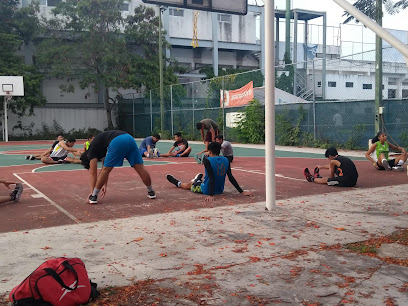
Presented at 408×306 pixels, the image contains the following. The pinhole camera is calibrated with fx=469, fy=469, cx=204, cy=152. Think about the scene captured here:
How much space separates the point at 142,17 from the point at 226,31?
30.9 ft

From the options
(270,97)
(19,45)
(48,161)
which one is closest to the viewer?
(270,97)

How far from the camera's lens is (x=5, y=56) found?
36.1 meters

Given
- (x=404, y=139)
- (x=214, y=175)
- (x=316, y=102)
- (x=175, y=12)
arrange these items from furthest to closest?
(x=175, y=12)
(x=316, y=102)
(x=404, y=139)
(x=214, y=175)

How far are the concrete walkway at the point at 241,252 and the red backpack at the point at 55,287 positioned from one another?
1.47 feet

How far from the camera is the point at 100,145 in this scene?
8102 mm

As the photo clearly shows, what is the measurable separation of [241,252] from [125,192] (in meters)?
4.65

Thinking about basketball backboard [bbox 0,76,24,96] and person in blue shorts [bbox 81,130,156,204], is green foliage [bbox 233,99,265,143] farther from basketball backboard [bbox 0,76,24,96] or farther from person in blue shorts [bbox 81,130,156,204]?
basketball backboard [bbox 0,76,24,96]

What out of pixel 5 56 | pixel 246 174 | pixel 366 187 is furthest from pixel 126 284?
pixel 5 56

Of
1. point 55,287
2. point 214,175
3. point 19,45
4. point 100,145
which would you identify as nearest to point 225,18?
point 19,45

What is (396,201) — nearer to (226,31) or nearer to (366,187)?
(366,187)

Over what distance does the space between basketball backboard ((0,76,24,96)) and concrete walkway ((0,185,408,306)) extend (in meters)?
30.0

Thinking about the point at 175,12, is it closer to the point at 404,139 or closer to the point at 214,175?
the point at 404,139

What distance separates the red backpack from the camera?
3605mm

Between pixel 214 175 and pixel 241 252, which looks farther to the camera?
pixel 214 175
